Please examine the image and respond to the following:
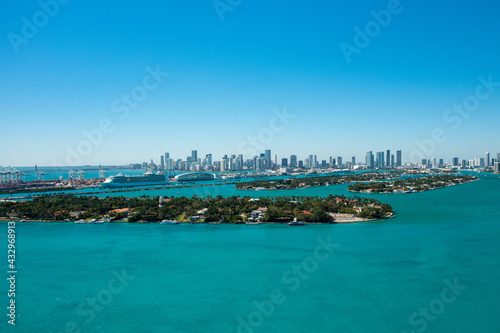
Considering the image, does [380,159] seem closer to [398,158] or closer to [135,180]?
[398,158]

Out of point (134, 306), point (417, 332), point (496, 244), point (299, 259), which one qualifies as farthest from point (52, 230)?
point (496, 244)

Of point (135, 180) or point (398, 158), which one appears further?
point (398, 158)

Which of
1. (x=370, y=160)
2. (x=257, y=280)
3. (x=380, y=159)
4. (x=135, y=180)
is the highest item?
(x=380, y=159)

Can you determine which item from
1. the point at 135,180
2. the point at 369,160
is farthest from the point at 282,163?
the point at 135,180

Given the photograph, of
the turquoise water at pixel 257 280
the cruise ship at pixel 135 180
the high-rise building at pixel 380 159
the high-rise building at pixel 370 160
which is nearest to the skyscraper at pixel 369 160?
the high-rise building at pixel 370 160

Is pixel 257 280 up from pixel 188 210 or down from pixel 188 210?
down

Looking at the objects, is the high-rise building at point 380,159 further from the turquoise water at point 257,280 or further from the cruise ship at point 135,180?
the turquoise water at point 257,280
